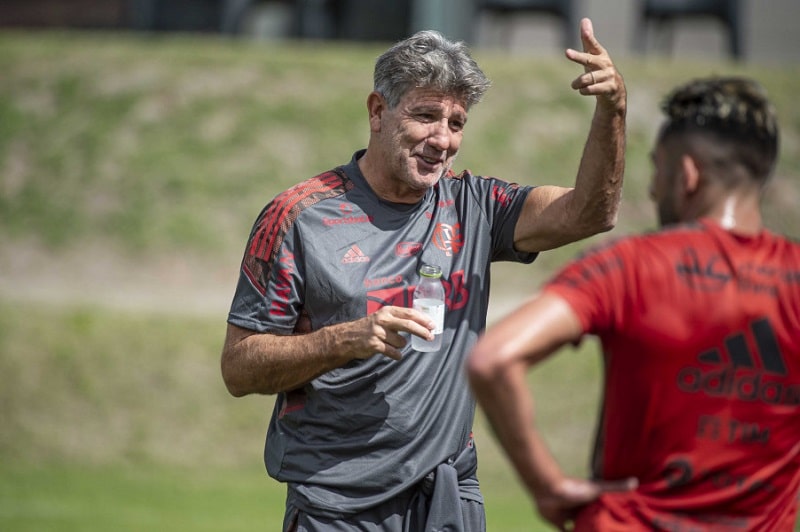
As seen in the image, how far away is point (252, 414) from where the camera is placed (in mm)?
12328

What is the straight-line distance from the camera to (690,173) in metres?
2.97

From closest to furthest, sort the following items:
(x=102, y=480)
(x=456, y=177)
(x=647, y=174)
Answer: (x=456, y=177)
(x=102, y=480)
(x=647, y=174)

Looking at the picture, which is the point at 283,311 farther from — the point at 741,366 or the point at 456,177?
the point at 741,366

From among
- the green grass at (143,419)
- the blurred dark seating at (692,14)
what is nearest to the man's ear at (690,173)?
the green grass at (143,419)

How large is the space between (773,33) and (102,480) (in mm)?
14066

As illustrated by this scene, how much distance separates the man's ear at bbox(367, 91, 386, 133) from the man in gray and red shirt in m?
0.02

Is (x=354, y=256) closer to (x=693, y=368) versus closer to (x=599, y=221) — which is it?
(x=599, y=221)

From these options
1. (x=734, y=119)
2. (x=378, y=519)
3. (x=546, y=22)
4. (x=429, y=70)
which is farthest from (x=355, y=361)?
(x=546, y=22)

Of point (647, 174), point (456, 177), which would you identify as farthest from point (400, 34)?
point (456, 177)

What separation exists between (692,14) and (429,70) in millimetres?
15974

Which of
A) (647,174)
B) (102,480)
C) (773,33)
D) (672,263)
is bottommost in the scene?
(102,480)

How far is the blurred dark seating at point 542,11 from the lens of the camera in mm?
18766

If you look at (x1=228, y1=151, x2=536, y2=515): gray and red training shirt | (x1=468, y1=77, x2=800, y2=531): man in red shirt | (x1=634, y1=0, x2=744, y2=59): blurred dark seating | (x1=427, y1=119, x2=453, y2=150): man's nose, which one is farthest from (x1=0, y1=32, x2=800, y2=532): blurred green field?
(x1=468, y1=77, x2=800, y2=531): man in red shirt

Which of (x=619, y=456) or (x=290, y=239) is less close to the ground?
(x=290, y=239)
